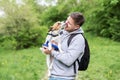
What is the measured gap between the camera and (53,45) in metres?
4.42

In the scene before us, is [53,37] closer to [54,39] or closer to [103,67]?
[54,39]

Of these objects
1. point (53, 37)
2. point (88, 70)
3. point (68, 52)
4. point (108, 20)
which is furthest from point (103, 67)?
point (108, 20)

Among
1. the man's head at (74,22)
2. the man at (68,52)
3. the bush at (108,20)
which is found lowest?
the man at (68,52)

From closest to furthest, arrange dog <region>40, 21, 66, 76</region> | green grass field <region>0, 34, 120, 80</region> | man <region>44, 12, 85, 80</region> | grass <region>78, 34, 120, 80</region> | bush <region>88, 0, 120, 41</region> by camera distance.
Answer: man <region>44, 12, 85, 80</region>
dog <region>40, 21, 66, 76</region>
green grass field <region>0, 34, 120, 80</region>
grass <region>78, 34, 120, 80</region>
bush <region>88, 0, 120, 41</region>

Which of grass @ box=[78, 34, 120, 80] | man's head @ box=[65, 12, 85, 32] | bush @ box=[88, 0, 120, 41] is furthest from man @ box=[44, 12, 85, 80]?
bush @ box=[88, 0, 120, 41]

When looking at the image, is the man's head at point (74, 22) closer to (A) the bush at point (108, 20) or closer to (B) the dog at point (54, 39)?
(B) the dog at point (54, 39)

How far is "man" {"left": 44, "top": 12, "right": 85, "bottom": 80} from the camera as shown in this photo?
14.0ft

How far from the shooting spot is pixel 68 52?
14.0ft

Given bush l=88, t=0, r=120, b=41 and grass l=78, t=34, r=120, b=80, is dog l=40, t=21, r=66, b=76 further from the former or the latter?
bush l=88, t=0, r=120, b=41

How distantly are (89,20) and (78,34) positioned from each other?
20.7m

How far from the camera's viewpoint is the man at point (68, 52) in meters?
4.27

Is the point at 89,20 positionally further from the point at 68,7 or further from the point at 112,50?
the point at 112,50

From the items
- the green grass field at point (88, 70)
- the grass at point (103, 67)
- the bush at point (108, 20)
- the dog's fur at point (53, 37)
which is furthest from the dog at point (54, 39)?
the bush at point (108, 20)

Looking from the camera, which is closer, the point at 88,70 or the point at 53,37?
the point at 53,37
